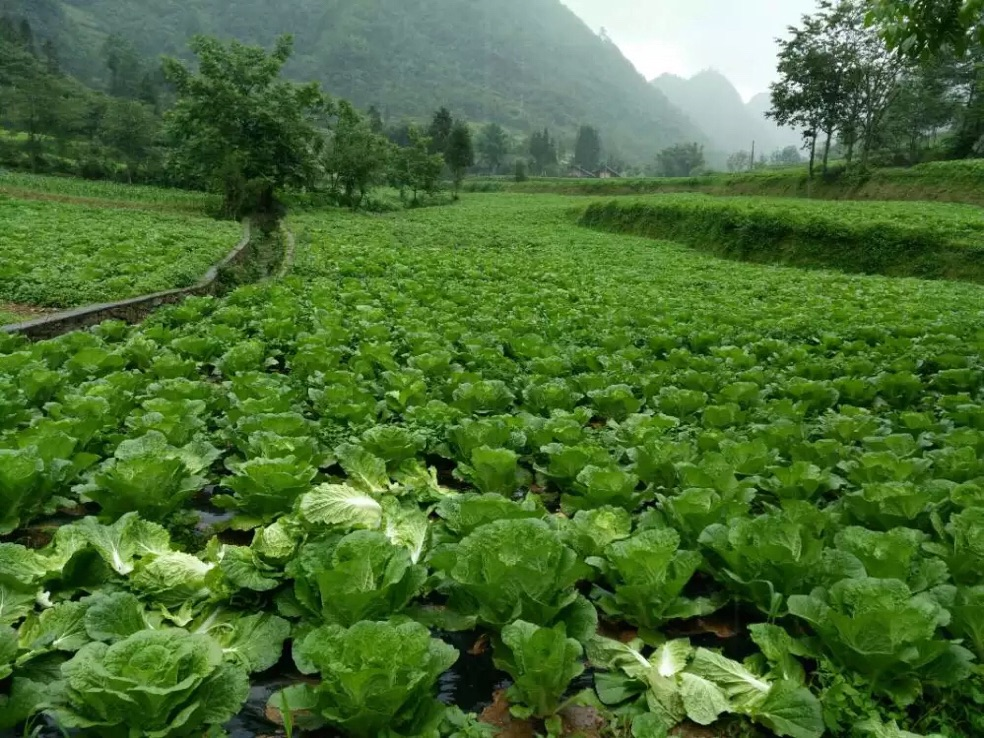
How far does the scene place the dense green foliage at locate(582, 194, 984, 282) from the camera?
697 inches

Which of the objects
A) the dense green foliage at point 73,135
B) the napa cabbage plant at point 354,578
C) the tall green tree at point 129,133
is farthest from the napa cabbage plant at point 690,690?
the tall green tree at point 129,133

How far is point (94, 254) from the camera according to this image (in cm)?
1372

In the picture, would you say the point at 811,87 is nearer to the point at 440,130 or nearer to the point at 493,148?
the point at 440,130

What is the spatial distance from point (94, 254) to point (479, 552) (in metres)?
14.5

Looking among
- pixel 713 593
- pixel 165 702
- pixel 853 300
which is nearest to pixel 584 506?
pixel 713 593

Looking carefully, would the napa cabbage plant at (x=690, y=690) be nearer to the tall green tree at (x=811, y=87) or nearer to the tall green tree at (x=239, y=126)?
the tall green tree at (x=239, y=126)

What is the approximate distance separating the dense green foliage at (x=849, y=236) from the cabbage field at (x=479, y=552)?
14.0m

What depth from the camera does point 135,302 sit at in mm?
9281

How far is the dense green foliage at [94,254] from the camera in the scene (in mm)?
10312

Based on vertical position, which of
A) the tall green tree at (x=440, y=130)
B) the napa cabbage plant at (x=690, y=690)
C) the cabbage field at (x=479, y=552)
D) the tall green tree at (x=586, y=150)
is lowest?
the napa cabbage plant at (x=690, y=690)

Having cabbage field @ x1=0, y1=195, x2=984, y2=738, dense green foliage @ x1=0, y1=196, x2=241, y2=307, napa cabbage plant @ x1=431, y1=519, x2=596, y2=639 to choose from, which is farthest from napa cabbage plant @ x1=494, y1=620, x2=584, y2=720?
dense green foliage @ x1=0, y1=196, x2=241, y2=307

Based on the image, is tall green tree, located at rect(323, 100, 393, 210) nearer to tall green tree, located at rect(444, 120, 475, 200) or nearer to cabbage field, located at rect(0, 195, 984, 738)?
tall green tree, located at rect(444, 120, 475, 200)

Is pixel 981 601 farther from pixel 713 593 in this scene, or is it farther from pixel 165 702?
pixel 165 702

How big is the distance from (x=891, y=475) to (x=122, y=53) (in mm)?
150610
